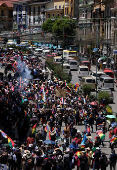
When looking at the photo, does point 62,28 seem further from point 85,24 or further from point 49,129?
point 49,129

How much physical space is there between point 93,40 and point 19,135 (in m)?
50.0

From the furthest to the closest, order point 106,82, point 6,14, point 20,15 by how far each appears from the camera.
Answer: point 6,14, point 20,15, point 106,82

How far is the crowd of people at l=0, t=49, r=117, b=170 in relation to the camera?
20.1 metres

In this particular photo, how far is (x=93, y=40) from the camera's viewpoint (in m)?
75.8

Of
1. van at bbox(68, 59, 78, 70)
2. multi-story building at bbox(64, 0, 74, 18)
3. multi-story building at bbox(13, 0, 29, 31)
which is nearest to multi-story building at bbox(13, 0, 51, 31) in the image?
multi-story building at bbox(13, 0, 29, 31)

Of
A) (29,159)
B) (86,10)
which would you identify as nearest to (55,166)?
(29,159)

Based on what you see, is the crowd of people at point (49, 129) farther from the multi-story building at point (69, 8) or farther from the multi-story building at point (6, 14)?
the multi-story building at point (6, 14)

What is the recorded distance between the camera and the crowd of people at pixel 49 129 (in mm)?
20094

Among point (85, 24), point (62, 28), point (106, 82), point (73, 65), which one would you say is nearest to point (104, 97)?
point (106, 82)

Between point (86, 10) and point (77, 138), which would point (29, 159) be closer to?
point (77, 138)

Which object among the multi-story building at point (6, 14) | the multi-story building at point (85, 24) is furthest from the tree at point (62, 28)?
the multi-story building at point (6, 14)

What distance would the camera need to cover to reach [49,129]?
28.1 m

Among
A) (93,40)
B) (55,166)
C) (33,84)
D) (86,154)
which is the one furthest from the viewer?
(93,40)

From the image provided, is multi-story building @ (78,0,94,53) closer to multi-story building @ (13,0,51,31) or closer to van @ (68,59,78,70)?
van @ (68,59,78,70)
